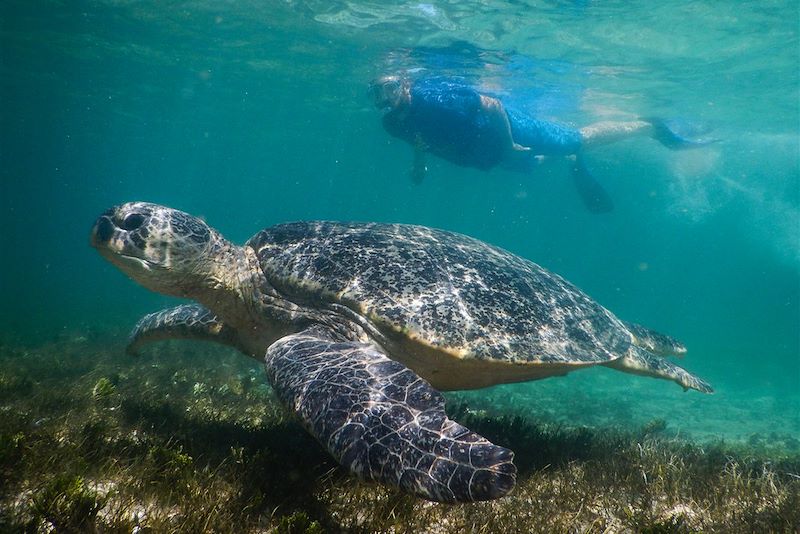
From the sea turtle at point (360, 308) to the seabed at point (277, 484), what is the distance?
702 mm

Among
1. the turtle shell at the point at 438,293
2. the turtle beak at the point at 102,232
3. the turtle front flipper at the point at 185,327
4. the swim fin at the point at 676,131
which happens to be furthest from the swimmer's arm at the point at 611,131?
the turtle beak at the point at 102,232

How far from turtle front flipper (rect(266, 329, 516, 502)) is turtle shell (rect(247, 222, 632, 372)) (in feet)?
3.30

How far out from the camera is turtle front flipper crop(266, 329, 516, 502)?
223cm

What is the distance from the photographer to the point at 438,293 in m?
4.70

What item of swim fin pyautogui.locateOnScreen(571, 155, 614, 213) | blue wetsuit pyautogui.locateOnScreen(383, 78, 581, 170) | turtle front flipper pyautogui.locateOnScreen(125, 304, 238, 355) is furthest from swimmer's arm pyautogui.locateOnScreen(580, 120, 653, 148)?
turtle front flipper pyautogui.locateOnScreen(125, 304, 238, 355)

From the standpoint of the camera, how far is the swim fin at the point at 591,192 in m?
20.4

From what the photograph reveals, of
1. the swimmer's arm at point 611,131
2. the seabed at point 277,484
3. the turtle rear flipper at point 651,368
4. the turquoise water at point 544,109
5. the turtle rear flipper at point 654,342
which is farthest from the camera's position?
the swimmer's arm at point 611,131

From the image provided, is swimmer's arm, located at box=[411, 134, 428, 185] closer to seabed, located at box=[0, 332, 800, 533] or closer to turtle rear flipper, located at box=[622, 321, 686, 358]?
turtle rear flipper, located at box=[622, 321, 686, 358]

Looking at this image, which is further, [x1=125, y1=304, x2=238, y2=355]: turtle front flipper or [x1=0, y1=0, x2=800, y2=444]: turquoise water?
[x1=0, y1=0, x2=800, y2=444]: turquoise water

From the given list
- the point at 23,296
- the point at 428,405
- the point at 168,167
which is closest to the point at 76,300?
the point at 23,296

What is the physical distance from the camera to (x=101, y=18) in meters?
22.3

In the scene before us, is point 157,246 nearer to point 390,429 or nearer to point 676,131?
point 390,429

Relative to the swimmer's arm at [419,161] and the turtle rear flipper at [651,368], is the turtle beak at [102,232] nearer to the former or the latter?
the turtle rear flipper at [651,368]

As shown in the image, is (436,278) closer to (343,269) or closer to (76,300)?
(343,269)
